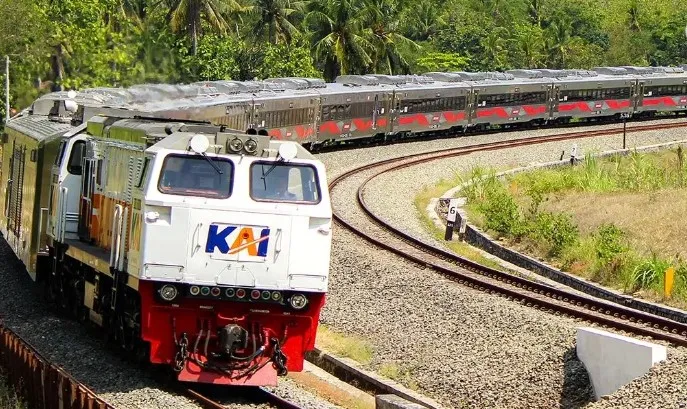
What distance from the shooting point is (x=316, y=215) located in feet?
43.7

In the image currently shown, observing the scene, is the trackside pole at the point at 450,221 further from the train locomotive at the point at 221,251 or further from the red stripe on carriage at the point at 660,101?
the red stripe on carriage at the point at 660,101

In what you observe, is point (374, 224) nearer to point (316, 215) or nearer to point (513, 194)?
point (513, 194)

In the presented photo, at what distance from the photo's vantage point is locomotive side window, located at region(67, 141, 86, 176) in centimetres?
1673

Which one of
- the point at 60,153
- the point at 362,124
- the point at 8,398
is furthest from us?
the point at 362,124

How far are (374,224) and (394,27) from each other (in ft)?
136

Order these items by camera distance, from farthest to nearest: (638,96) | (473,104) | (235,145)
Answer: (638,96) → (473,104) → (235,145)

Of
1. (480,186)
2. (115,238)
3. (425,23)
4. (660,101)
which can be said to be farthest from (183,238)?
(425,23)

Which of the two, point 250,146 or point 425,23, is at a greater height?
point 425,23

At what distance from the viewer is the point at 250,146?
1341 centimetres

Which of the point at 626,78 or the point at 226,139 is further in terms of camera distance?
the point at 626,78

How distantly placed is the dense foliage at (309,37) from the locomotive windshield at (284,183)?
20.4 meters

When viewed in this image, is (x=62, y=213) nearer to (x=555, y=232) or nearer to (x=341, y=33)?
(x=555, y=232)

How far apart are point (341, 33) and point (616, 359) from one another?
5055cm

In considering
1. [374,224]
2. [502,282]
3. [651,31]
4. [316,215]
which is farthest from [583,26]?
[316,215]
